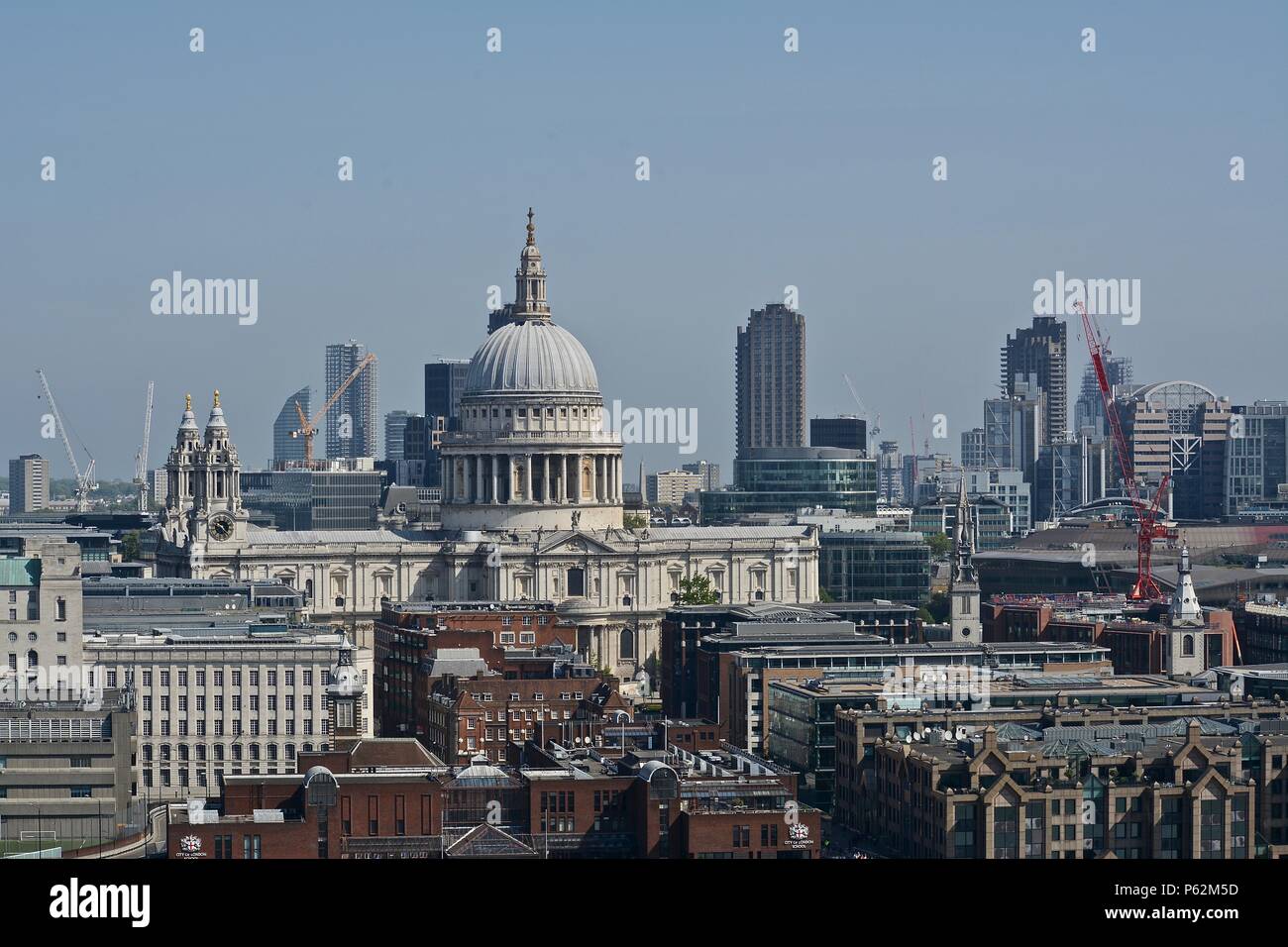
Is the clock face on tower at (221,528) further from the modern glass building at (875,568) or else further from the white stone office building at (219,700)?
the white stone office building at (219,700)

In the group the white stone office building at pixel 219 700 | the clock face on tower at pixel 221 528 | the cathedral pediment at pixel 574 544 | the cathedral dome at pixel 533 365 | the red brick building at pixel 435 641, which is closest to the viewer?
the white stone office building at pixel 219 700

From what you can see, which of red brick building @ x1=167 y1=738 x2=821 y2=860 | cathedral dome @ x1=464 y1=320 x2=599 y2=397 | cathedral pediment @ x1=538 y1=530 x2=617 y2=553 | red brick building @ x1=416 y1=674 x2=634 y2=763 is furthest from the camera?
cathedral dome @ x1=464 y1=320 x2=599 y2=397

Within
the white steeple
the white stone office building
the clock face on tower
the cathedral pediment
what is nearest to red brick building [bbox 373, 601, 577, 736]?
the white stone office building

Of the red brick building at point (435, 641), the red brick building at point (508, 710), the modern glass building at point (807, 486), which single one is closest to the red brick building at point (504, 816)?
the red brick building at point (508, 710)

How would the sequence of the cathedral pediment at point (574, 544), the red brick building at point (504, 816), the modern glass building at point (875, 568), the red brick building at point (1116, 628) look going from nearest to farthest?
the red brick building at point (504, 816)
the red brick building at point (1116, 628)
the cathedral pediment at point (574, 544)
the modern glass building at point (875, 568)

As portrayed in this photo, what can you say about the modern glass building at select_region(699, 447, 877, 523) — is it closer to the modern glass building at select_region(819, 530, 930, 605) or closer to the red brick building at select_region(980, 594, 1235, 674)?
the modern glass building at select_region(819, 530, 930, 605)

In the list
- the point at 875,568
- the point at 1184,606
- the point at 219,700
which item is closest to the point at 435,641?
the point at 219,700

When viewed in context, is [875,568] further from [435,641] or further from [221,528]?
[435,641]
